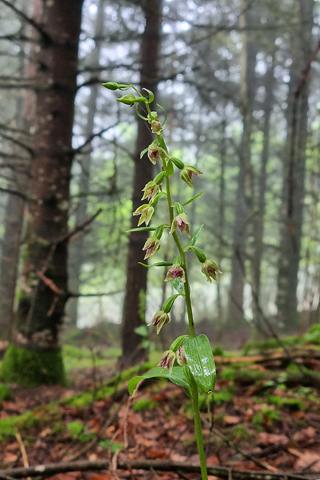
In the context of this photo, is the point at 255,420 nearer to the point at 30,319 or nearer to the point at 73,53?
the point at 30,319

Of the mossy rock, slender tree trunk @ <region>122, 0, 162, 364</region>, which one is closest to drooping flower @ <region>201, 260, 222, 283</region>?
the mossy rock

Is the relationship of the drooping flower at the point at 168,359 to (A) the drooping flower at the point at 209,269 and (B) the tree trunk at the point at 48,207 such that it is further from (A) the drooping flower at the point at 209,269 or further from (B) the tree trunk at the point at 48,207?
(B) the tree trunk at the point at 48,207

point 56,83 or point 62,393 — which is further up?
point 56,83

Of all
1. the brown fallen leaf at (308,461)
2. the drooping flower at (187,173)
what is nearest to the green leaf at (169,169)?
the drooping flower at (187,173)

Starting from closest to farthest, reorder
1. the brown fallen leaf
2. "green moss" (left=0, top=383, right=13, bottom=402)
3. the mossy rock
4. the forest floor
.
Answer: the brown fallen leaf
the forest floor
"green moss" (left=0, top=383, right=13, bottom=402)
the mossy rock

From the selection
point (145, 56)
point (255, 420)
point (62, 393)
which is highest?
point (145, 56)

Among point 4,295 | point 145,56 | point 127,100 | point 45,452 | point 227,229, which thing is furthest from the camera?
point 227,229

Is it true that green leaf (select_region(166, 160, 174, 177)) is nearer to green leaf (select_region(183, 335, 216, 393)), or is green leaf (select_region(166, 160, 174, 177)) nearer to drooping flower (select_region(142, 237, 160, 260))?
drooping flower (select_region(142, 237, 160, 260))

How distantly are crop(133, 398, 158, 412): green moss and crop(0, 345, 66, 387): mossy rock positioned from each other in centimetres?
139

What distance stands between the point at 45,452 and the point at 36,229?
8.32 ft

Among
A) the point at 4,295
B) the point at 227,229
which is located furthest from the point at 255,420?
the point at 227,229

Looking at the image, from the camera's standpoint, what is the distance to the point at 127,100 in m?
1.24

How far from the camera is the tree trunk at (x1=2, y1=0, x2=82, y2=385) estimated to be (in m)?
4.25

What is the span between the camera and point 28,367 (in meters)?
4.20
